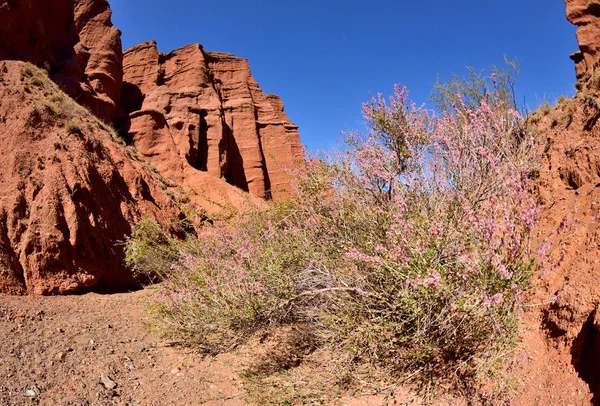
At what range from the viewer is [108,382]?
15.0 feet

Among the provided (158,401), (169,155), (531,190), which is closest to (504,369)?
(531,190)

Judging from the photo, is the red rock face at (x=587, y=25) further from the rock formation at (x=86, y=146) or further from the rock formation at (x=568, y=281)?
the rock formation at (x=86, y=146)

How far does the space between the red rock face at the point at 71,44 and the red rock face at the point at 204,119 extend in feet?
9.62

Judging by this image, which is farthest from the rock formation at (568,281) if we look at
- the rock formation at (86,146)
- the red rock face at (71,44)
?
the red rock face at (71,44)

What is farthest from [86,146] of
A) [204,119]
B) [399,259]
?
[204,119]

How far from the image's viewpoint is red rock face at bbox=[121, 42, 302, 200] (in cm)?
2317

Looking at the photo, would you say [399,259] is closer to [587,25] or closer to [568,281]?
[568,281]

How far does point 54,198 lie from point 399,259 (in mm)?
9012

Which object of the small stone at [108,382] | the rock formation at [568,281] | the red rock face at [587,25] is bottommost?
the small stone at [108,382]

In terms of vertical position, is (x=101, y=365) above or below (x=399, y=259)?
below

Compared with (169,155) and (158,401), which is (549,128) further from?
(169,155)

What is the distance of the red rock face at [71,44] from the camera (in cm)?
1319

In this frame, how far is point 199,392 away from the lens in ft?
14.8

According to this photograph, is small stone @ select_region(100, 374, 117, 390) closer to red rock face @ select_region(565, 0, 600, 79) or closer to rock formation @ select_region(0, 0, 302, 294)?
rock formation @ select_region(0, 0, 302, 294)
